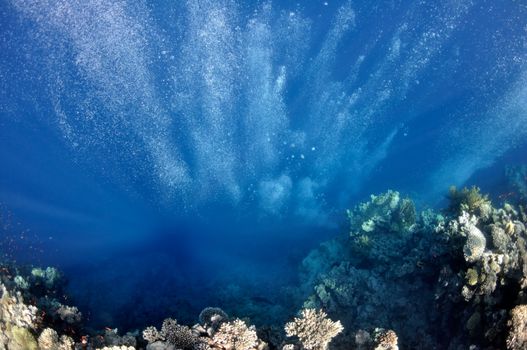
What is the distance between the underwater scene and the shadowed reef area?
47 mm

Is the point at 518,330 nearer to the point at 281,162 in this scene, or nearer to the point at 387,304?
the point at 387,304

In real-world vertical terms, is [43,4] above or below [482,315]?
above

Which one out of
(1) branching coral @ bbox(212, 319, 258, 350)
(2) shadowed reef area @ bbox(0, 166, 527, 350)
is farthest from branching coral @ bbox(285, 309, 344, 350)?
(1) branching coral @ bbox(212, 319, 258, 350)

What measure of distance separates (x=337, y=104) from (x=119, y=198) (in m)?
63.6

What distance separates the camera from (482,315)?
268 inches

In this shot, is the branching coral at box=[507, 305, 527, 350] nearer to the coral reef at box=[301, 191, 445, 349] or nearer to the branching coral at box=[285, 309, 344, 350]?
the branching coral at box=[285, 309, 344, 350]

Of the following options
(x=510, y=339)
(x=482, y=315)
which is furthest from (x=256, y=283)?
(x=510, y=339)

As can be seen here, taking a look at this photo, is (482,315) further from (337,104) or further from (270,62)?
(337,104)

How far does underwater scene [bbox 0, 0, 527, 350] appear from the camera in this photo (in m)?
7.84

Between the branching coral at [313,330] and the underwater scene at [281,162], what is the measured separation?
35mm

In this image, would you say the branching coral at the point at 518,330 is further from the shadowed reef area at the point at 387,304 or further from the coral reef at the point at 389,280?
the coral reef at the point at 389,280

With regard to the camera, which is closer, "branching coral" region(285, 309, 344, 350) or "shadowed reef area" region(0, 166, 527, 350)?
"branching coral" region(285, 309, 344, 350)

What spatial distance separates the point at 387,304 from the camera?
9.55 m

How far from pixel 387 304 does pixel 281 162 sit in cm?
3726
